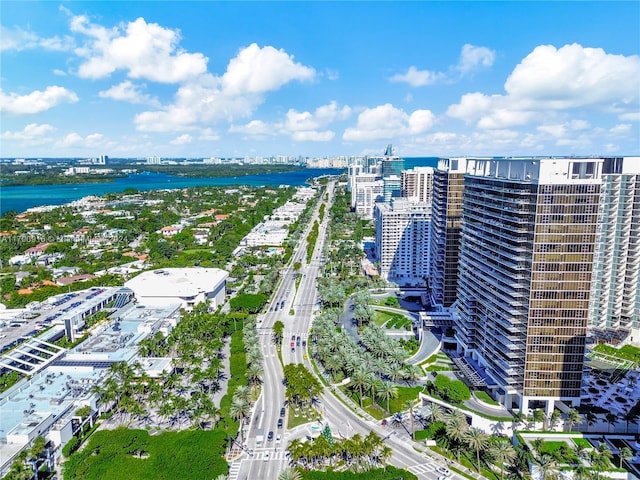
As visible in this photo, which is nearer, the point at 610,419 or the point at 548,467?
the point at 548,467

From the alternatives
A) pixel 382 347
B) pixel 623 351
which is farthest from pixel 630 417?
pixel 382 347

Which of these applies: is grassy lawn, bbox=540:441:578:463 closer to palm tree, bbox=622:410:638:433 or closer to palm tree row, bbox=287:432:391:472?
palm tree, bbox=622:410:638:433

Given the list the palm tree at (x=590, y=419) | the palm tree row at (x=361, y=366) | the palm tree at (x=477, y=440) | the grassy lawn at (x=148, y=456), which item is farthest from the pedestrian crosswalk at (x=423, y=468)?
the palm tree at (x=590, y=419)

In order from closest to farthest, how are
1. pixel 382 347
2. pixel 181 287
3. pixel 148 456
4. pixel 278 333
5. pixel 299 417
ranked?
pixel 148 456, pixel 299 417, pixel 382 347, pixel 278 333, pixel 181 287

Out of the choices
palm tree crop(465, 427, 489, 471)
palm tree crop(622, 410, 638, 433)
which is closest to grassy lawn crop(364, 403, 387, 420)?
palm tree crop(465, 427, 489, 471)

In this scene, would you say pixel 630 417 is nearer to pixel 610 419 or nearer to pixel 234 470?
pixel 610 419

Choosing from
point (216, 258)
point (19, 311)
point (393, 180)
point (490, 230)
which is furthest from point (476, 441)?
point (393, 180)

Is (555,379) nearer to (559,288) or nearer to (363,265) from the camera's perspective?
(559,288)
